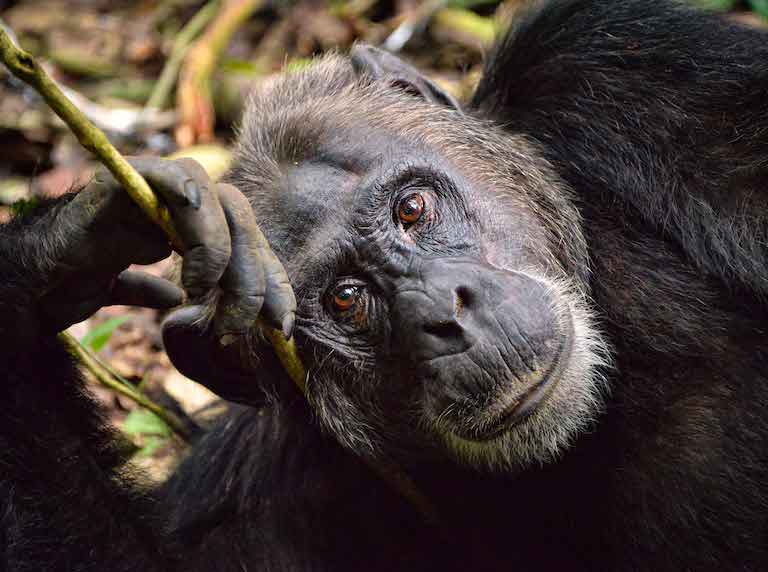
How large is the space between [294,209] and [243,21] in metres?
5.39

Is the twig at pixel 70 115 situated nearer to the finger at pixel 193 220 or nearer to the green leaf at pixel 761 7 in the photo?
the finger at pixel 193 220

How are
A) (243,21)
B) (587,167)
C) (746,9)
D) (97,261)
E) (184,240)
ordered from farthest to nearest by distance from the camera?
(243,21) → (746,9) → (587,167) → (97,261) → (184,240)

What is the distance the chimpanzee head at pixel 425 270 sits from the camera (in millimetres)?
3852

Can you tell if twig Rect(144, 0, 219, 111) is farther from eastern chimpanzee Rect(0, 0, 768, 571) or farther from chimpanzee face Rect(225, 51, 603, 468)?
chimpanzee face Rect(225, 51, 603, 468)

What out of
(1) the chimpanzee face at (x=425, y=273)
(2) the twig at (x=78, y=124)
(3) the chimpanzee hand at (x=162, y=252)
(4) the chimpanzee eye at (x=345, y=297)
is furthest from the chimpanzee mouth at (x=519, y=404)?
(2) the twig at (x=78, y=124)

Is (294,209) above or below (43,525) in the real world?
above

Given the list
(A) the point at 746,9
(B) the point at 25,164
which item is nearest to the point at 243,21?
(B) the point at 25,164

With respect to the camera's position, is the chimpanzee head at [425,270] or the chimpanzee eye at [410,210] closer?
the chimpanzee head at [425,270]

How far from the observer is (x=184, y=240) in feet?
10.4

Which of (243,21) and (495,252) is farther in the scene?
(243,21)

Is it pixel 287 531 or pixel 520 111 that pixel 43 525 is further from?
pixel 520 111

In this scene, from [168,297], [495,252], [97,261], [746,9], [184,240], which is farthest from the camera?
[746,9]

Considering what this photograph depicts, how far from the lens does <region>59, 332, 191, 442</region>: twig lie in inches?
206

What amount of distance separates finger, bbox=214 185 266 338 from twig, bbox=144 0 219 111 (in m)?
5.65
